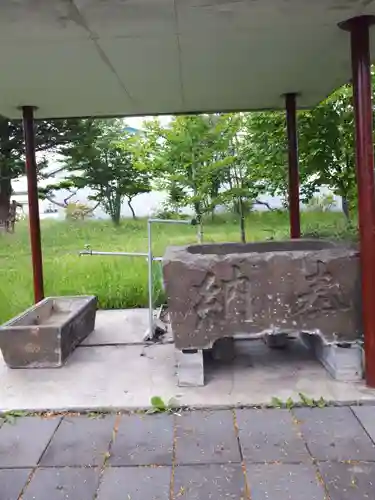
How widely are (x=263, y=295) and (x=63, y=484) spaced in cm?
155

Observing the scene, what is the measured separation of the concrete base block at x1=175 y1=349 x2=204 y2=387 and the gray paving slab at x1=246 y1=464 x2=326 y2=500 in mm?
950

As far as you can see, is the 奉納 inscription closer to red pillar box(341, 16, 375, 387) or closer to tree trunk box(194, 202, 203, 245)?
red pillar box(341, 16, 375, 387)

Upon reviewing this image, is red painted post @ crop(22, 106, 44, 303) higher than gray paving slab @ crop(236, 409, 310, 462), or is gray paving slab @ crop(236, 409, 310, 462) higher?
red painted post @ crop(22, 106, 44, 303)

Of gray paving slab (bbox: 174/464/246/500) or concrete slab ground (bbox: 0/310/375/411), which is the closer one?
gray paving slab (bbox: 174/464/246/500)

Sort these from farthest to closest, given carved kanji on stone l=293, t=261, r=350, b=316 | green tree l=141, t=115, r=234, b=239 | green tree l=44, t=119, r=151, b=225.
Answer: green tree l=44, t=119, r=151, b=225 < green tree l=141, t=115, r=234, b=239 < carved kanji on stone l=293, t=261, r=350, b=316

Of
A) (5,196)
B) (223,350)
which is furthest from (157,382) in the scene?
(5,196)

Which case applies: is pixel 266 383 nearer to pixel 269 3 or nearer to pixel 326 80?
pixel 269 3

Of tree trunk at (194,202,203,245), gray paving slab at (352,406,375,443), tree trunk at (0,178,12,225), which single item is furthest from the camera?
tree trunk at (0,178,12,225)

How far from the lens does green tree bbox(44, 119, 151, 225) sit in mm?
9094

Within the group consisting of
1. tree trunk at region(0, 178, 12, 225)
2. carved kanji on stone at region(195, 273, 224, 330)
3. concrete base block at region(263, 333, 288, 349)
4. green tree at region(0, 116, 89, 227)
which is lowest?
concrete base block at region(263, 333, 288, 349)

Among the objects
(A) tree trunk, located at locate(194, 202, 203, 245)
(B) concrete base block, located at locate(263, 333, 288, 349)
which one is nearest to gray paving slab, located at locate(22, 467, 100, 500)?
(B) concrete base block, located at locate(263, 333, 288, 349)

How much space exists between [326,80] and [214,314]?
2.35 metres

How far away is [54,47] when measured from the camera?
2.97 m

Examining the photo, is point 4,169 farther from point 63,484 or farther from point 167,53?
point 63,484
